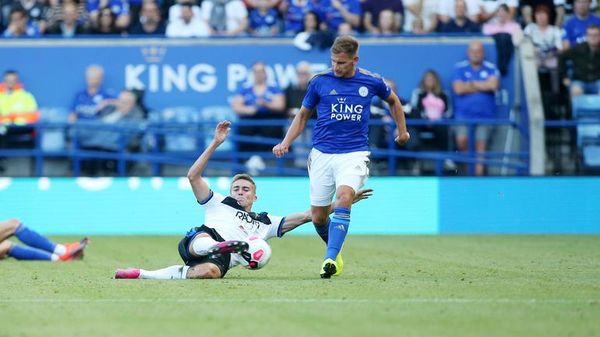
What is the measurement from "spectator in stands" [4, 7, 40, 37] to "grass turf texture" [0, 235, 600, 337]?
8.72m

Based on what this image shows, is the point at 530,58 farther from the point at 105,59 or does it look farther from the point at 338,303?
the point at 338,303

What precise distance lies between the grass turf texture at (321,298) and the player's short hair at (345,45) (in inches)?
79.5

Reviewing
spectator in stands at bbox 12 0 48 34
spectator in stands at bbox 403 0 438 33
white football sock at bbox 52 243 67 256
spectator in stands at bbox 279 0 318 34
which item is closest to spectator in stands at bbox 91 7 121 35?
spectator in stands at bbox 12 0 48 34

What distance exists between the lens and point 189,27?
2442 cm

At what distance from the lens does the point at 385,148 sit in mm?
22906

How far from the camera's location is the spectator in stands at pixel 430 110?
22.9 meters

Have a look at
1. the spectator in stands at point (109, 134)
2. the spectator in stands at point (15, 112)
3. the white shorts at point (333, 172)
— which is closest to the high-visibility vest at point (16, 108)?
the spectator in stands at point (15, 112)

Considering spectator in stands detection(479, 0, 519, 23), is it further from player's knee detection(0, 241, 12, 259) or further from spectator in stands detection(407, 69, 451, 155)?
player's knee detection(0, 241, 12, 259)

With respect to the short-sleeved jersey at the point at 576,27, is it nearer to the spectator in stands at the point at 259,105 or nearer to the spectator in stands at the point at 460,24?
the spectator in stands at the point at 460,24

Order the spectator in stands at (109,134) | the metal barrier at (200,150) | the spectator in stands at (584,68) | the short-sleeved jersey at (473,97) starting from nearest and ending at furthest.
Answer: the metal barrier at (200,150) → the spectator in stands at (109,134) → the short-sleeved jersey at (473,97) → the spectator in stands at (584,68)

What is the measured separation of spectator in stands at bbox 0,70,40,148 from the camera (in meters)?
22.8

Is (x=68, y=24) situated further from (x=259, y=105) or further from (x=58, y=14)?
(x=259, y=105)

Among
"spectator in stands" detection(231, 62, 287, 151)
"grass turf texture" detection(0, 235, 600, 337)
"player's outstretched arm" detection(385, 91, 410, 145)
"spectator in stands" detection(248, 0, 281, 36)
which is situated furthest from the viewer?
"spectator in stands" detection(248, 0, 281, 36)

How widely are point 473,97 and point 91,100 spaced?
6.32 m
